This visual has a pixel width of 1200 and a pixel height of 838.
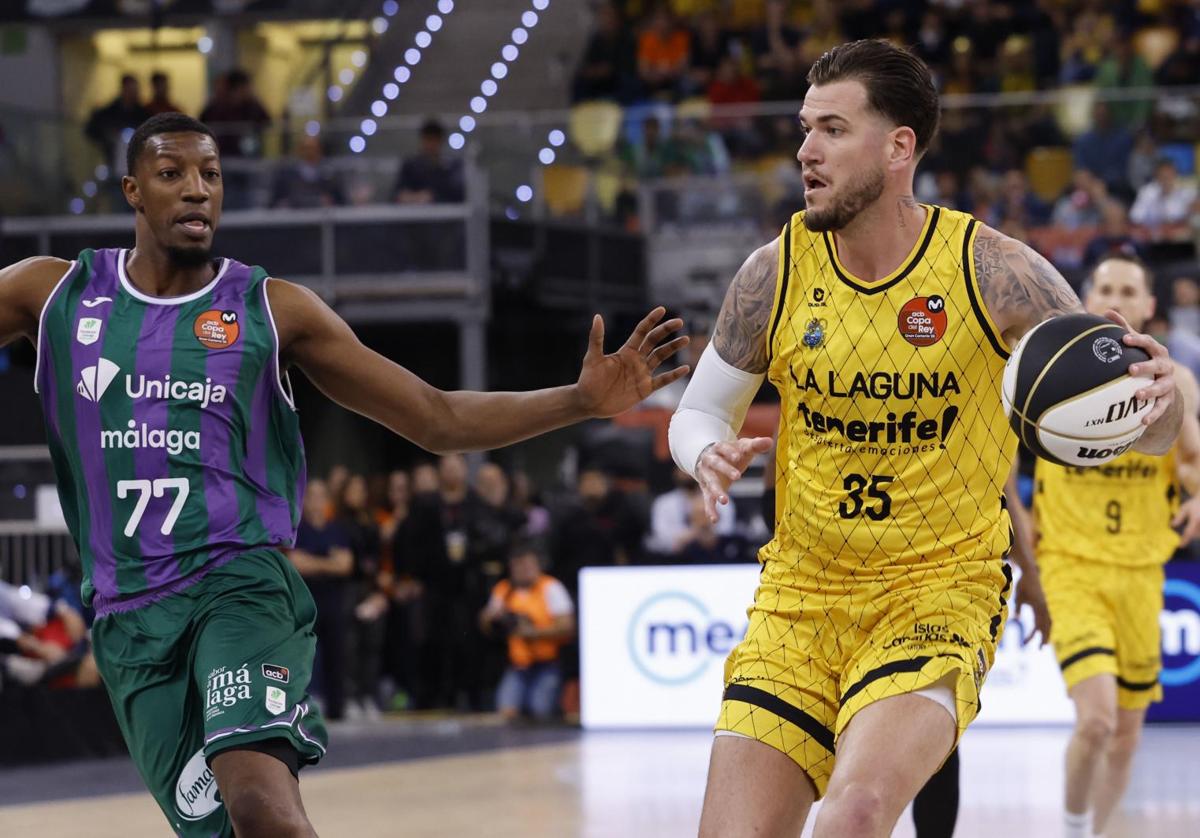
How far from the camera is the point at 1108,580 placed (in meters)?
7.58

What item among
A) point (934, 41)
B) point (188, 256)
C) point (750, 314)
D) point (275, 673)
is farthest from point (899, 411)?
point (934, 41)

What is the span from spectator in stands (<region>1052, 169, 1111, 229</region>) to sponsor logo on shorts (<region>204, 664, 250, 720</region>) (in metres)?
11.5

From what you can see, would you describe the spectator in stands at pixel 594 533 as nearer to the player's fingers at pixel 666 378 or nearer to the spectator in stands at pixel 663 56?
the spectator in stands at pixel 663 56

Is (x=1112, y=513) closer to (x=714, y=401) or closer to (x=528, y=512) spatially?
(x=714, y=401)

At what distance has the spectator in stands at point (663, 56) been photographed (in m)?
19.4

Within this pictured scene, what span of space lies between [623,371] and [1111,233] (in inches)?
412

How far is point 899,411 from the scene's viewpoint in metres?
4.29

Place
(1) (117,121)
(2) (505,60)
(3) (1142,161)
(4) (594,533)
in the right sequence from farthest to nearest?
1. (2) (505,60)
2. (1) (117,121)
3. (3) (1142,161)
4. (4) (594,533)

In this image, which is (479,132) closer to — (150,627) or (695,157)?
(695,157)

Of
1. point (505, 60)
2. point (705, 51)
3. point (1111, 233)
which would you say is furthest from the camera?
point (505, 60)

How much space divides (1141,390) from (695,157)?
→ 39.6 feet

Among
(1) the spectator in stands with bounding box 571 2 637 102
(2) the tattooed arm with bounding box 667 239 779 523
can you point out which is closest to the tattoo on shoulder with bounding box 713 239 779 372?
(2) the tattooed arm with bounding box 667 239 779 523

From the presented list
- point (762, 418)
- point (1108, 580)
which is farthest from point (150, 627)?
point (762, 418)

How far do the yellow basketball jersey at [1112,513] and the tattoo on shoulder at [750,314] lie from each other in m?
3.53
